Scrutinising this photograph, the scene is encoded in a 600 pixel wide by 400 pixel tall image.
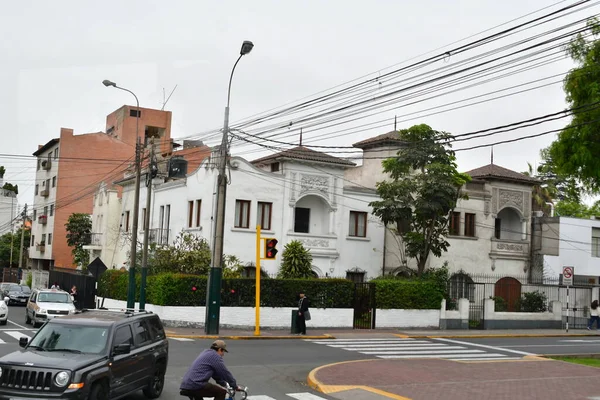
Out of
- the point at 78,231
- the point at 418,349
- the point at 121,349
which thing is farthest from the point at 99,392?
the point at 78,231

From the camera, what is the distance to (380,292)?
3350 centimetres

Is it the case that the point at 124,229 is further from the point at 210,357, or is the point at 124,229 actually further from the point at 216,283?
the point at 210,357

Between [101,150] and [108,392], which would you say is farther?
[101,150]

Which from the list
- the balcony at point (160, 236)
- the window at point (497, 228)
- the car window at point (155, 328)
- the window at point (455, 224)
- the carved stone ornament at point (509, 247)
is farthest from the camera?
the window at point (497, 228)

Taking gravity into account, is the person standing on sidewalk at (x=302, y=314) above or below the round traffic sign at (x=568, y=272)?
below

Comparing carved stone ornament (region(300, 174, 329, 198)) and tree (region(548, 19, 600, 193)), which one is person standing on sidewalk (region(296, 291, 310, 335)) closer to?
carved stone ornament (region(300, 174, 329, 198))

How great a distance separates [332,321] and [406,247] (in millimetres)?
8124

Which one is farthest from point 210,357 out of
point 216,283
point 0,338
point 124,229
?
point 124,229

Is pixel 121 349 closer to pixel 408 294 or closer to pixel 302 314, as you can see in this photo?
pixel 302 314

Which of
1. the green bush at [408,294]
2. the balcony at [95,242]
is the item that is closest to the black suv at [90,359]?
the green bush at [408,294]

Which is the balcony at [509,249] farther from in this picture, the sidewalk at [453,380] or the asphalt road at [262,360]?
the sidewalk at [453,380]

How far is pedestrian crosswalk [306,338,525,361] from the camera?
75.6 ft

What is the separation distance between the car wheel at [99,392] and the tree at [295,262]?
2528 cm

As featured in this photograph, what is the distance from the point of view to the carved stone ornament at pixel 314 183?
38500 mm
